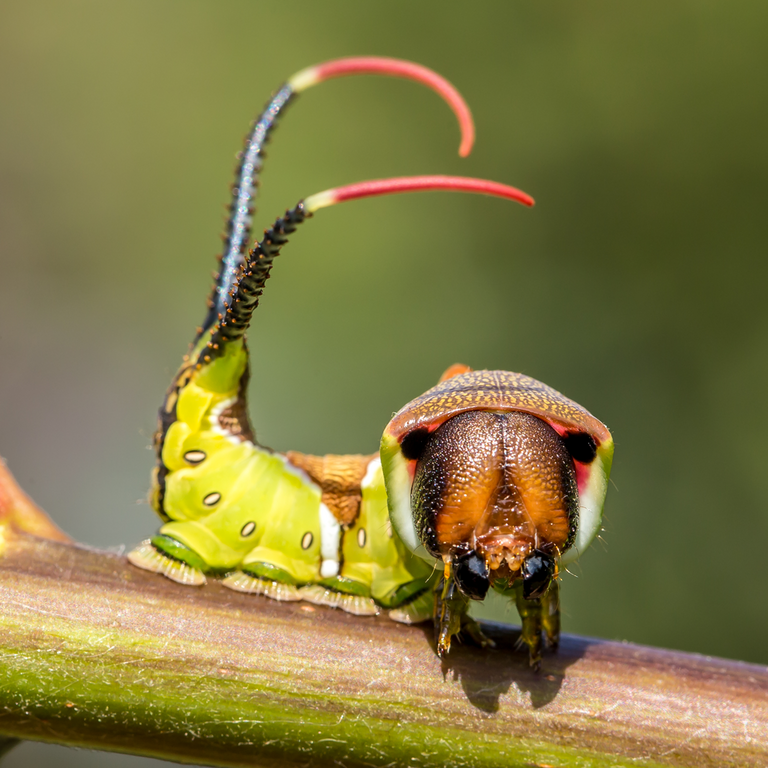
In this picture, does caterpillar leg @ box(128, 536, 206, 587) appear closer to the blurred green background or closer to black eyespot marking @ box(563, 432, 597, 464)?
black eyespot marking @ box(563, 432, 597, 464)

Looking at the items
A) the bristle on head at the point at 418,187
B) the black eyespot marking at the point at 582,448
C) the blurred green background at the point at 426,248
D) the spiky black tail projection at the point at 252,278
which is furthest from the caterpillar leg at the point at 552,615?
→ the blurred green background at the point at 426,248

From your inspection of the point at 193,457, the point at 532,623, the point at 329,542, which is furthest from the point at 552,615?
the point at 193,457

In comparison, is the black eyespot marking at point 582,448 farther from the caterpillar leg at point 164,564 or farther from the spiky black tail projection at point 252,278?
the caterpillar leg at point 164,564

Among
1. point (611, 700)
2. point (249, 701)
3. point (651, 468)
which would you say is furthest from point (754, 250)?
point (249, 701)

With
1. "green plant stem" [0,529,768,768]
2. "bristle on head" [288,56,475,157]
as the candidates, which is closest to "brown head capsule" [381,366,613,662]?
"green plant stem" [0,529,768,768]

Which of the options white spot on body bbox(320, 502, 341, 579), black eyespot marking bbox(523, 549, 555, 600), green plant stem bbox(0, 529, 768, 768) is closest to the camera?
black eyespot marking bbox(523, 549, 555, 600)

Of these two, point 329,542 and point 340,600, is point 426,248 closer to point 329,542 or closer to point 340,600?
point 329,542

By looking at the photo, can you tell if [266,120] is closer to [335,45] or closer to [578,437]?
[578,437]
